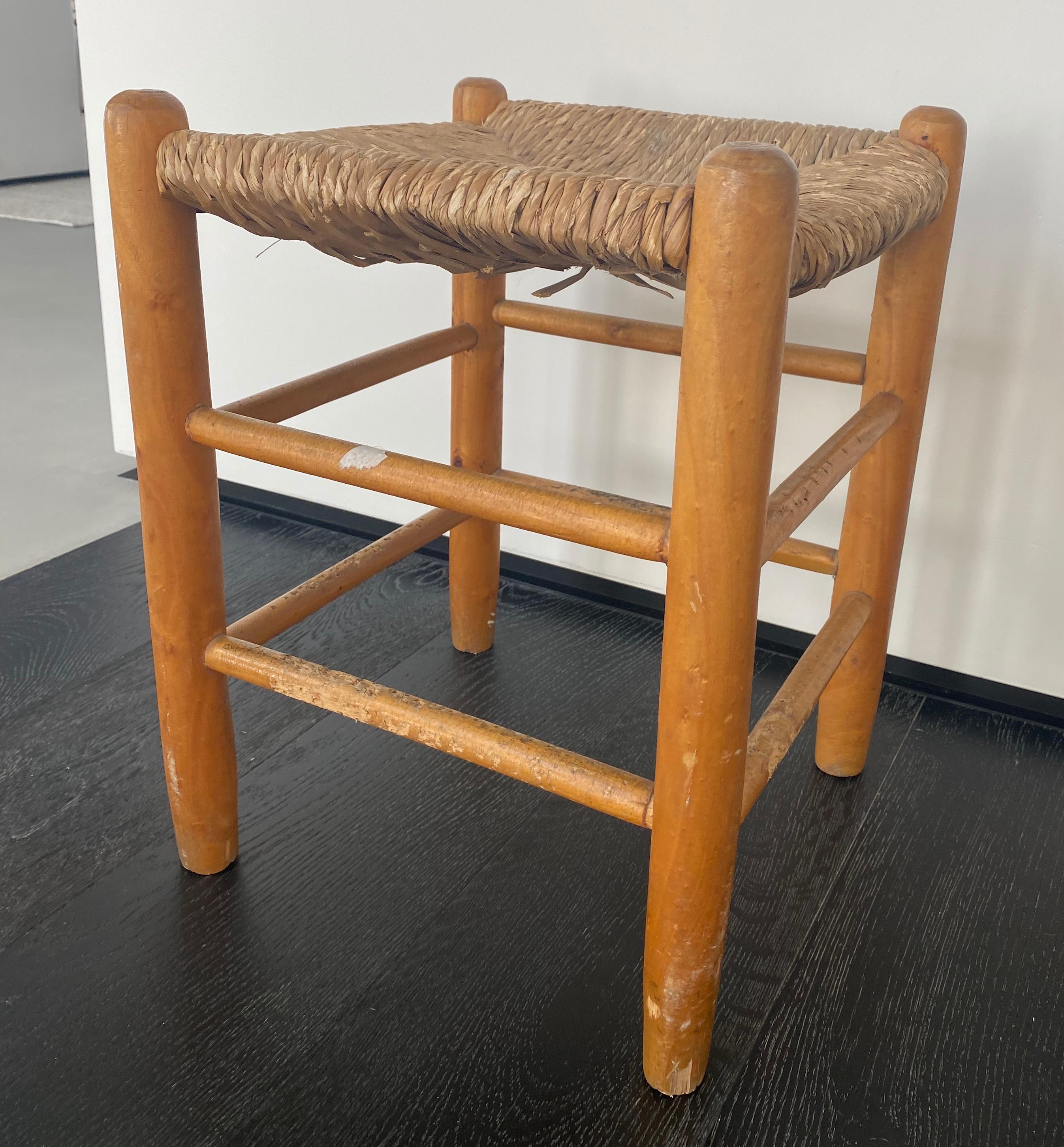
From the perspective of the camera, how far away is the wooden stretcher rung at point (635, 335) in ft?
2.72

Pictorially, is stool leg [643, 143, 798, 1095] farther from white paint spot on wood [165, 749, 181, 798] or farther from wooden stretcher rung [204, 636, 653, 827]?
white paint spot on wood [165, 749, 181, 798]

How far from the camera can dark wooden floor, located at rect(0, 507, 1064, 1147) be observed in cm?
63

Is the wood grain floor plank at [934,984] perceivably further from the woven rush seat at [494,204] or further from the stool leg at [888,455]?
the woven rush seat at [494,204]

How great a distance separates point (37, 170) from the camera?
420 centimetres

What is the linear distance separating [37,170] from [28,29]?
50cm

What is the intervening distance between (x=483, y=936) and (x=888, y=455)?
0.44 meters

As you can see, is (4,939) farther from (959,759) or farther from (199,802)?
(959,759)

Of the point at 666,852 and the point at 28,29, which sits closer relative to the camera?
the point at 666,852

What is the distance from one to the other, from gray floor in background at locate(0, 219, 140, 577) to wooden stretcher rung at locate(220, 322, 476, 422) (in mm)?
631

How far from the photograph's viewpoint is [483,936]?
76 centimetres

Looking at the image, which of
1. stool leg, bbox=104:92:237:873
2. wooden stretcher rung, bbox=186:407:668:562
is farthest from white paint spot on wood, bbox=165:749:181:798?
wooden stretcher rung, bbox=186:407:668:562

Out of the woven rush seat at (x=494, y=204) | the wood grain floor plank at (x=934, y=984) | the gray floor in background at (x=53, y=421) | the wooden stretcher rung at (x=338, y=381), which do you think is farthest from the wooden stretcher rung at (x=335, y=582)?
the gray floor in background at (x=53, y=421)

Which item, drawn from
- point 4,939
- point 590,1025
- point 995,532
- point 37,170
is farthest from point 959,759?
point 37,170

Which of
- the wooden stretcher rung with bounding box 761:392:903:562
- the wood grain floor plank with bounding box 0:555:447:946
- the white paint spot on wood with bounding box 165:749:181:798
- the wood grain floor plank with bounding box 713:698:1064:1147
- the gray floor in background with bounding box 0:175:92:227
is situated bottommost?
the wood grain floor plank with bounding box 713:698:1064:1147
